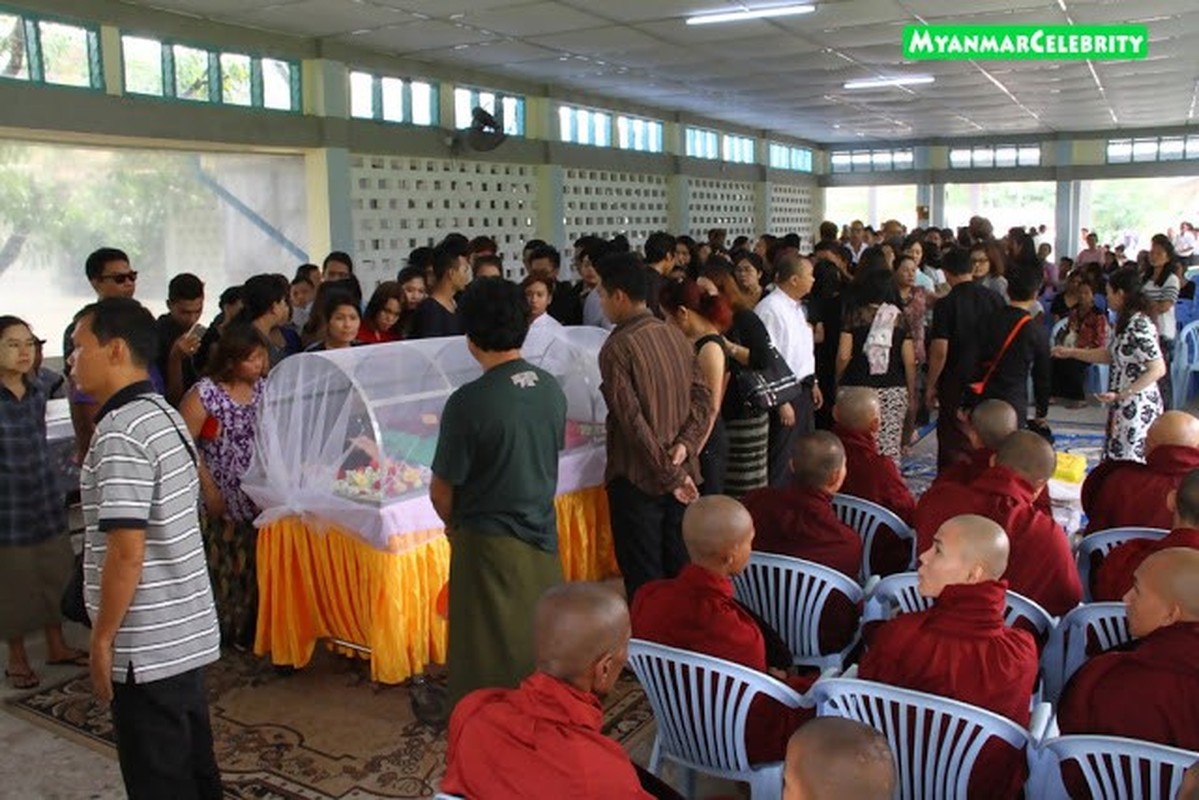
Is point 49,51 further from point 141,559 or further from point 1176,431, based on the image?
point 1176,431

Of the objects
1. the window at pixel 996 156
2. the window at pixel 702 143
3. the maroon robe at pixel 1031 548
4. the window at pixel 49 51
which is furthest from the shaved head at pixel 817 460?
the window at pixel 996 156

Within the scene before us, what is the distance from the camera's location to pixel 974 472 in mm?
3602

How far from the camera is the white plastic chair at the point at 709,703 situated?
7.77 feet

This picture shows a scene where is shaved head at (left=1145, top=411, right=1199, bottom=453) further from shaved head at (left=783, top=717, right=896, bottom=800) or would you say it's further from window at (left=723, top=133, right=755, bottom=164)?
window at (left=723, top=133, right=755, bottom=164)

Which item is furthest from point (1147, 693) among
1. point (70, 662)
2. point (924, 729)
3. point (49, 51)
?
point (49, 51)

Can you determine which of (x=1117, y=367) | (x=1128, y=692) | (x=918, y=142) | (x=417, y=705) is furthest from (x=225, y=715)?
(x=918, y=142)

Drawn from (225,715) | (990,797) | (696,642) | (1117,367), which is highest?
(1117,367)

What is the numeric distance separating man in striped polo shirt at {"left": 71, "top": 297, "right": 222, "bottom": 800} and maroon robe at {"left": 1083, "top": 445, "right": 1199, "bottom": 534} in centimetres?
302

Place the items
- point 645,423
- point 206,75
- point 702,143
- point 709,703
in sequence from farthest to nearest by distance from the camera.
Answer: point 702,143 → point 206,75 → point 645,423 → point 709,703

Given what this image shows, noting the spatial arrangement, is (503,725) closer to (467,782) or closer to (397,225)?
(467,782)

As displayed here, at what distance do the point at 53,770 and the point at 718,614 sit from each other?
2.27 meters

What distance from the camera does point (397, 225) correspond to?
30.8ft

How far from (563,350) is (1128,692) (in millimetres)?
3079

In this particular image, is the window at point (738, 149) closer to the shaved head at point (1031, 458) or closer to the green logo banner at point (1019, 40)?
the green logo banner at point (1019, 40)
